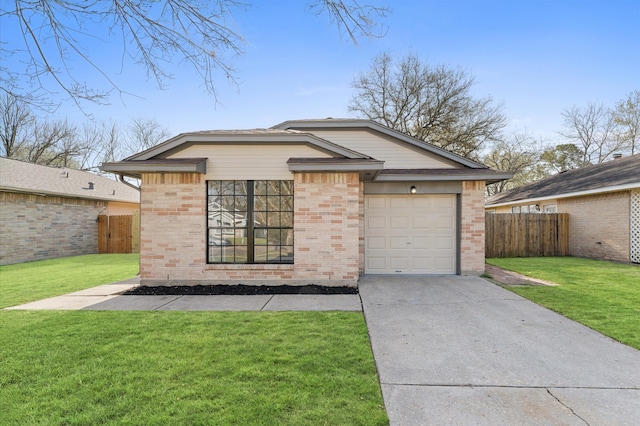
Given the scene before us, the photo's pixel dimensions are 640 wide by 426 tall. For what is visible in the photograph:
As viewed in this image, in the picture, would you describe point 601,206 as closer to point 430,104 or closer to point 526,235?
point 526,235

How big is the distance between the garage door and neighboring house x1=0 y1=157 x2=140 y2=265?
14.4 metres

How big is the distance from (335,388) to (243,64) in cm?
374

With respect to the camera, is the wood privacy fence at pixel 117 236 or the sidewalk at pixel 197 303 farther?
the wood privacy fence at pixel 117 236

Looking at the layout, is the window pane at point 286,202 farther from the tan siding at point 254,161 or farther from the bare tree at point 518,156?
the bare tree at point 518,156

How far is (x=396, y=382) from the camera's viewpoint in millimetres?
2971

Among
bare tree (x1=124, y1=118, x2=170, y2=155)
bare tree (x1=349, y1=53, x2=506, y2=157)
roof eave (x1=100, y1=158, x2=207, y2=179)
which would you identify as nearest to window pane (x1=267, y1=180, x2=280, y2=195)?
roof eave (x1=100, y1=158, x2=207, y2=179)

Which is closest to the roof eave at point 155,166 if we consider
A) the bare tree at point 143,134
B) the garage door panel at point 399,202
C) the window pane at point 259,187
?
the window pane at point 259,187

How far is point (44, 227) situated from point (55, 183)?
2.55m

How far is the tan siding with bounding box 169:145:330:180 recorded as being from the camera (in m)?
7.27

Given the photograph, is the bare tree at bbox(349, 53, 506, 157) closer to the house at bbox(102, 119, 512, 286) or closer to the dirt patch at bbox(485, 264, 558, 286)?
the dirt patch at bbox(485, 264, 558, 286)

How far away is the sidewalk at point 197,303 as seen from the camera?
5.51m

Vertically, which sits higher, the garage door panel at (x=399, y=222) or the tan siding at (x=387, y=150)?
the tan siding at (x=387, y=150)

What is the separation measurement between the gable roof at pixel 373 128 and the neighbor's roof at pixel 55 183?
11.5 meters

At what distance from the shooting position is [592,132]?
26906 millimetres
